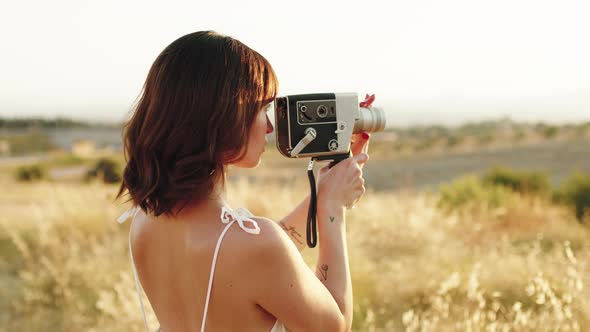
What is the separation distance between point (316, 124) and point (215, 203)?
17.4 inches

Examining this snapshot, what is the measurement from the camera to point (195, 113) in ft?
4.65

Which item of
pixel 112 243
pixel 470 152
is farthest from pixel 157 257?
pixel 470 152

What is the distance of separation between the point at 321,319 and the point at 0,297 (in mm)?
4719

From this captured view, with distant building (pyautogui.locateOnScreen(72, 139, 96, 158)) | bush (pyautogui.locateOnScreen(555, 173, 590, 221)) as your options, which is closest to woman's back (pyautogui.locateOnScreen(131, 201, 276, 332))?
bush (pyautogui.locateOnScreen(555, 173, 590, 221))

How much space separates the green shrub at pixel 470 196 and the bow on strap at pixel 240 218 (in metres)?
6.28

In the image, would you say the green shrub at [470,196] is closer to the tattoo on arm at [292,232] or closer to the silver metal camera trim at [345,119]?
the tattoo on arm at [292,232]

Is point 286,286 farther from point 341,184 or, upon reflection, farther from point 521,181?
point 521,181

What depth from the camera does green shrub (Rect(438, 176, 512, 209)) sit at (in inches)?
303

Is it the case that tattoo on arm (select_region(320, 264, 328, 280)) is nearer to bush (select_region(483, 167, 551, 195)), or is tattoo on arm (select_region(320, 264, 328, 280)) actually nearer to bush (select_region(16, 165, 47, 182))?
bush (select_region(483, 167, 551, 195))

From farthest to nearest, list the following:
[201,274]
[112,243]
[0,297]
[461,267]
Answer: [112,243], [0,297], [461,267], [201,274]

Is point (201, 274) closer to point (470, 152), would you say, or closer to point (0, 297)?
point (0, 297)

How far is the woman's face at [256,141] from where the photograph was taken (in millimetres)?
1518

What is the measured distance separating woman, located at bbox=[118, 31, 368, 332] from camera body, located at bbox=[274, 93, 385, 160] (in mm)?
173

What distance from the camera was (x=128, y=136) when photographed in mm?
1578
